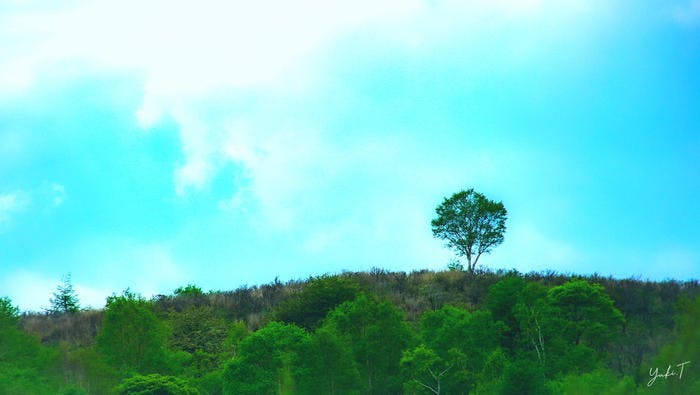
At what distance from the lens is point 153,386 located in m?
48.8

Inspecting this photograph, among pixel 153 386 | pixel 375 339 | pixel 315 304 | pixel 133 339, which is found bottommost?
pixel 153 386

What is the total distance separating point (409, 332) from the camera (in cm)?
5188

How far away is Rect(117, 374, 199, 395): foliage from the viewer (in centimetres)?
4856

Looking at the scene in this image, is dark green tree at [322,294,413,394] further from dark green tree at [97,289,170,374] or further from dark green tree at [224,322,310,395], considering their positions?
dark green tree at [97,289,170,374]

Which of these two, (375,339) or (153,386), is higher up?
(375,339)

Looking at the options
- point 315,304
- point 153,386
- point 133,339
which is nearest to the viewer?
point 153,386

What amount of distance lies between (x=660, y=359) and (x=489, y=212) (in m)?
91.3

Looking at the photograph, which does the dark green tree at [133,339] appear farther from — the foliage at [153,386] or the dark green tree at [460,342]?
the dark green tree at [460,342]

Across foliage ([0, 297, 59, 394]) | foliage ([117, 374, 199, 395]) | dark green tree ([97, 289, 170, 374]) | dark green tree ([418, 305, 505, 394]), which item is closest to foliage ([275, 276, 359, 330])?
dark green tree ([97, 289, 170, 374])

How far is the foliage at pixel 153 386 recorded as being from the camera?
48562 millimetres

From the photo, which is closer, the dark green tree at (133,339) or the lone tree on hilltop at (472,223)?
the dark green tree at (133,339)

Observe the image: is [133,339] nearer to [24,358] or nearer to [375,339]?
[24,358]

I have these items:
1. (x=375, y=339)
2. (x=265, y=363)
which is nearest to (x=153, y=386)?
(x=265, y=363)

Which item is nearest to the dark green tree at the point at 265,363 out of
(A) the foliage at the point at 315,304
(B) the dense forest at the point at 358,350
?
(B) the dense forest at the point at 358,350
